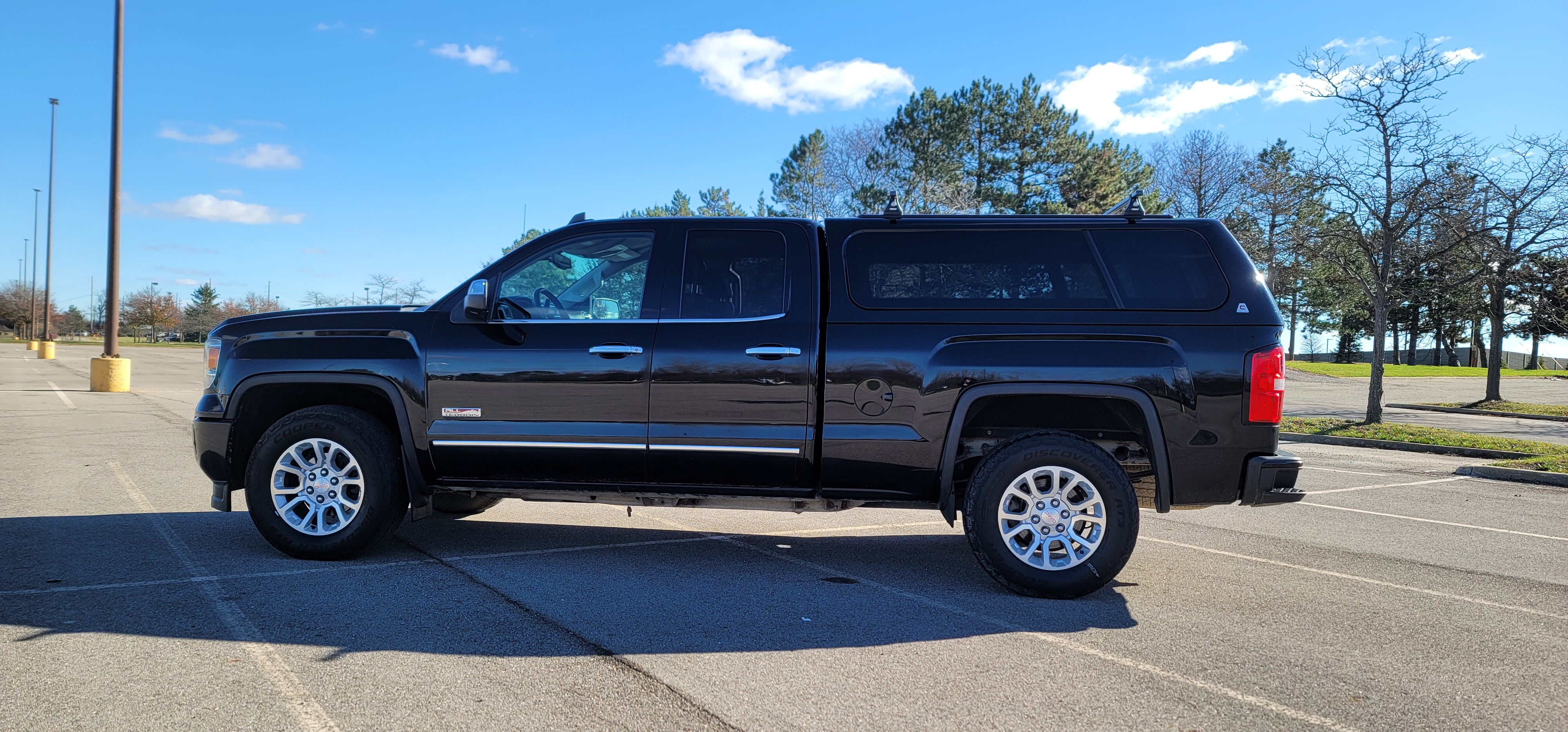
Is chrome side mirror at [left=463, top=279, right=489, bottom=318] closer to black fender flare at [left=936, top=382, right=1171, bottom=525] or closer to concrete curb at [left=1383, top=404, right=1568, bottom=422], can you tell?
black fender flare at [left=936, top=382, right=1171, bottom=525]

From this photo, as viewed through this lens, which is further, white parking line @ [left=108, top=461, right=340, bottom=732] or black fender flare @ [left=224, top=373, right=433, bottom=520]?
black fender flare @ [left=224, top=373, right=433, bottom=520]

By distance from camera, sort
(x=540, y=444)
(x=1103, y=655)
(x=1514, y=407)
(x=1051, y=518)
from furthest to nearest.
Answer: (x=1514, y=407), (x=540, y=444), (x=1051, y=518), (x=1103, y=655)

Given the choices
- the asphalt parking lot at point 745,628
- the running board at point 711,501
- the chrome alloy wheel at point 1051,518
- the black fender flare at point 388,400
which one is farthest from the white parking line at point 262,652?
the chrome alloy wheel at point 1051,518

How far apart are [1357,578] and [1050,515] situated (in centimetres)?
213

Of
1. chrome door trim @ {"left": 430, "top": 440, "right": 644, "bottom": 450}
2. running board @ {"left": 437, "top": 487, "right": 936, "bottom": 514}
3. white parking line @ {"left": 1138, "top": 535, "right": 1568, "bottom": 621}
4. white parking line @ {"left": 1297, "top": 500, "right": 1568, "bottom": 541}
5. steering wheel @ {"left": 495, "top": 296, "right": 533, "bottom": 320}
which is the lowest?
white parking line @ {"left": 1138, "top": 535, "right": 1568, "bottom": 621}

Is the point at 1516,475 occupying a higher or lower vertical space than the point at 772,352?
lower

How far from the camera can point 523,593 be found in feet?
15.6

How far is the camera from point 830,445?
5.00 metres

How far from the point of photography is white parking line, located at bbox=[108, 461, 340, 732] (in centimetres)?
315

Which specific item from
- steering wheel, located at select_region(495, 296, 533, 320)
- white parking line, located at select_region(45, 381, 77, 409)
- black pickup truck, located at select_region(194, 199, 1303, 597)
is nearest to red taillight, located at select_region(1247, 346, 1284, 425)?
black pickup truck, located at select_region(194, 199, 1303, 597)

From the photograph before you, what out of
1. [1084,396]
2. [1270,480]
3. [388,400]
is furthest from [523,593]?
[1270,480]

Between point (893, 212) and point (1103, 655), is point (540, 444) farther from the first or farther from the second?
point (1103, 655)

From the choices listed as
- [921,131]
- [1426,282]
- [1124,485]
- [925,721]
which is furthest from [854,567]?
[921,131]

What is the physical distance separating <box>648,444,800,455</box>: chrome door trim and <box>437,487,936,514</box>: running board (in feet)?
0.86
